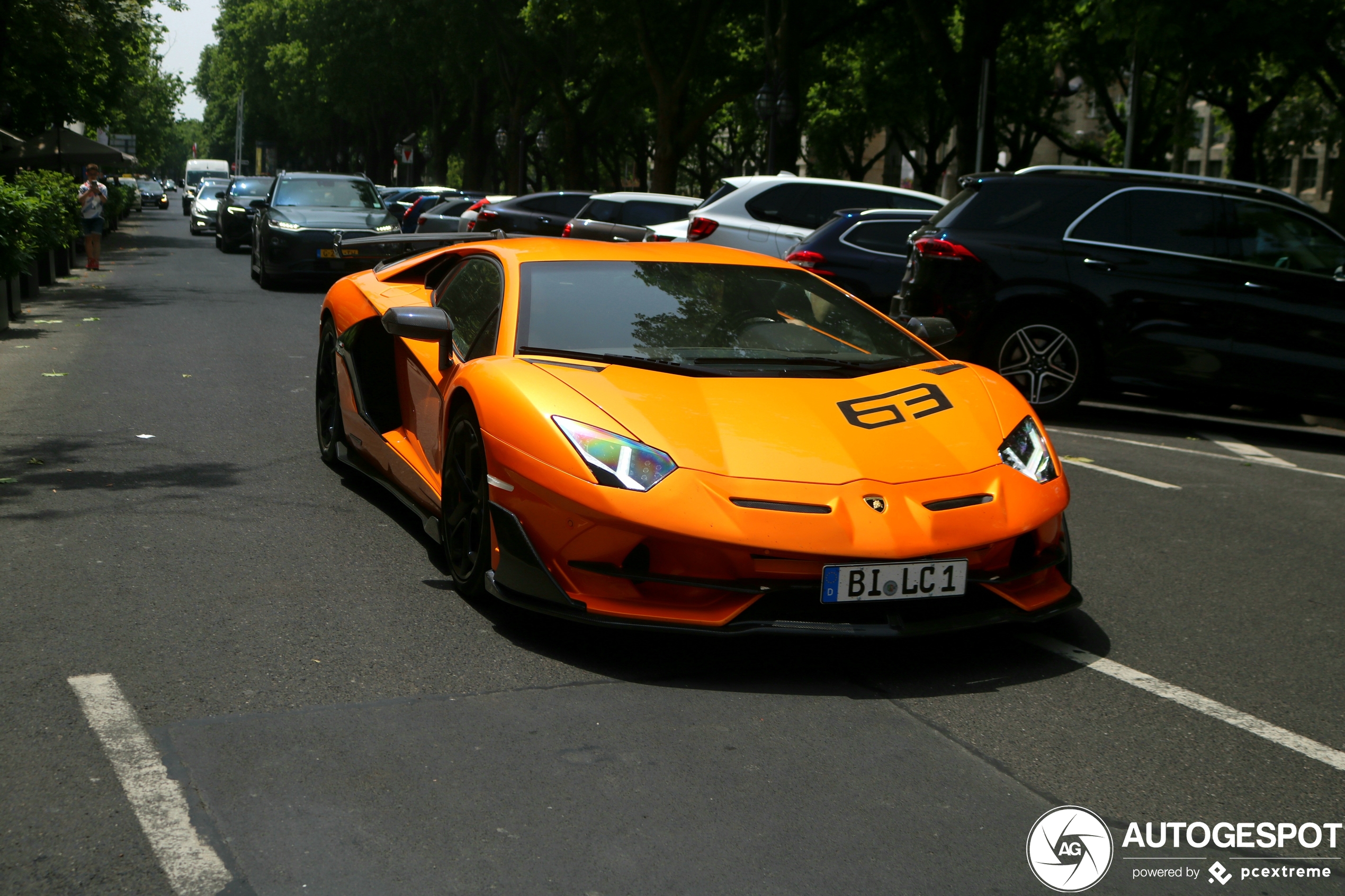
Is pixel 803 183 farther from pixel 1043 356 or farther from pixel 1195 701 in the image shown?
pixel 1195 701

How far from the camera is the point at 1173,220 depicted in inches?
398

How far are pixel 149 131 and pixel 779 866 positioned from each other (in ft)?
360

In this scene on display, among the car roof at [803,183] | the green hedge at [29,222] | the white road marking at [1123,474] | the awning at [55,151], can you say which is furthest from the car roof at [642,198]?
the awning at [55,151]

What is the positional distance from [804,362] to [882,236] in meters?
7.73

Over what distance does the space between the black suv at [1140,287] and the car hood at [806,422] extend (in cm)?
525

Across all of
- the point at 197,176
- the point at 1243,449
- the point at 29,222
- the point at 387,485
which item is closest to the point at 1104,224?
the point at 1243,449

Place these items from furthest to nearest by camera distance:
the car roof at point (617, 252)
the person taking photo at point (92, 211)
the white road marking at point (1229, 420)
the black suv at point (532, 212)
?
the person taking photo at point (92, 211) < the black suv at point (532, 212) < the white road marking at point (1229, 420) < the car roof at point (617, 252)

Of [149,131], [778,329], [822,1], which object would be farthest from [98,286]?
[149,131]

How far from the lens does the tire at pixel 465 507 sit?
479cm

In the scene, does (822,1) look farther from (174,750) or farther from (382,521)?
(174,750)

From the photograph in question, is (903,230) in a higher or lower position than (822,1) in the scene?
lower

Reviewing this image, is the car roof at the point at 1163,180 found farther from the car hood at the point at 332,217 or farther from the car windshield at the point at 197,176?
the car windshield at the point at 197,176

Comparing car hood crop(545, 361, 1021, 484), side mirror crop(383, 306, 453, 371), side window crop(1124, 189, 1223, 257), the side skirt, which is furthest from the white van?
car hood crop(545, 361, 1021, 484)

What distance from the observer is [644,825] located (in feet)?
10.7
